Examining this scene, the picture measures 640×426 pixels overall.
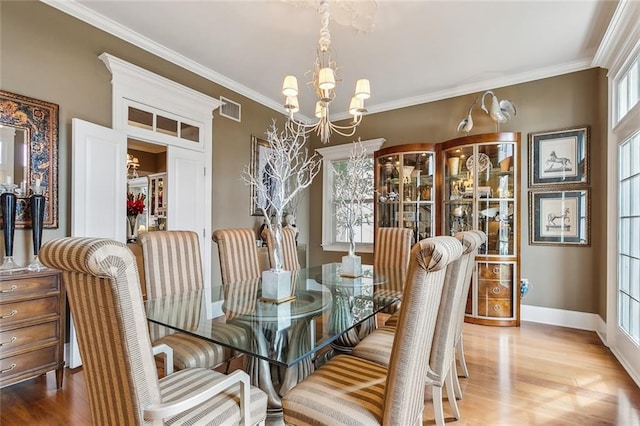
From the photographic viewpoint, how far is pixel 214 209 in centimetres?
394

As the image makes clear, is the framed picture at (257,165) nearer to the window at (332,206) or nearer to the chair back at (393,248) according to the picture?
the window at (332,206)

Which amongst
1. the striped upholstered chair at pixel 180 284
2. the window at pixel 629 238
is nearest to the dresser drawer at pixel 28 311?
the striped upholstered chair at pixel 180 284

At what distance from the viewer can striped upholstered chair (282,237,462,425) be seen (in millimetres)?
1029

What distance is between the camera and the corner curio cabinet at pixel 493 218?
360 cm

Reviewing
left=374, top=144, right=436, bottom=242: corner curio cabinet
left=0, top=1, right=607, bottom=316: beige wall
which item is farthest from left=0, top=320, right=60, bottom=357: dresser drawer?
left=374, top=144, right=436, bottom=242: corner curio cabinet


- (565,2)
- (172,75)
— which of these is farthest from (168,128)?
(565,2)

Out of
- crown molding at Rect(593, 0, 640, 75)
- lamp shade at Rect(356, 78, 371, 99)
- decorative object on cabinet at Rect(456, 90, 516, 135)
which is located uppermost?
crown molding at Rect(593, 0, 640, 75)

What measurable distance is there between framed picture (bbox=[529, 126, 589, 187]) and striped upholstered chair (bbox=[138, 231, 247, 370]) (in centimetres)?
377

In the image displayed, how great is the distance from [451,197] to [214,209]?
299 cm

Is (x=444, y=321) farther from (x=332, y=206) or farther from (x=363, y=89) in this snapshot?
(x=332, y=206)

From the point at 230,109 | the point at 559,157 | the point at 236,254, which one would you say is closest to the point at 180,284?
the point at 236,254

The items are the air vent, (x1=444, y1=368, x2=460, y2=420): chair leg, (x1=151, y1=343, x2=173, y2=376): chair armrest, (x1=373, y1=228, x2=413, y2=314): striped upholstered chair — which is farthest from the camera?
the air vent

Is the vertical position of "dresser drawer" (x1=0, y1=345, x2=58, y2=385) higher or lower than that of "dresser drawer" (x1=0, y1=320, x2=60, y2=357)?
lower

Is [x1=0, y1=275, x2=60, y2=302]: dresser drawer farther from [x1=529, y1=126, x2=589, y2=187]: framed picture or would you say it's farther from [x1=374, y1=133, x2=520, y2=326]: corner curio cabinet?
[x1=529, y1=126, x2=589, y2=187]: framed picture
